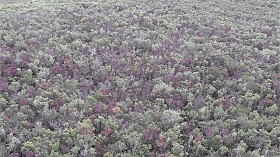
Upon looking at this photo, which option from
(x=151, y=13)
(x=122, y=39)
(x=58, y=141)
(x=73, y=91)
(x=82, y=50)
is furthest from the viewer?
(x=151, y=13)

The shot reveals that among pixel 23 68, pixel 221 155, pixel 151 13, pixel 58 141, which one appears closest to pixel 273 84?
pixel 221 155

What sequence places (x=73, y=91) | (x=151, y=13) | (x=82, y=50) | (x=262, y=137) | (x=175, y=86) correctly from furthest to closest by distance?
(x=151, y=13), (x=82, y=50), (x=175, y=86), (x=73, y=91), (x=262, y=137)

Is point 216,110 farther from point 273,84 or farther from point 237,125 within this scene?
point 273,84

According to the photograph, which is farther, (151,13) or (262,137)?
(151,13)

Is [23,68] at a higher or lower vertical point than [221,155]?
higher

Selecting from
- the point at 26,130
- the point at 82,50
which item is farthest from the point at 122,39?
the point at 26,130

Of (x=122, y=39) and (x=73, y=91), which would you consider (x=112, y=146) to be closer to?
(x=73, y=91)
